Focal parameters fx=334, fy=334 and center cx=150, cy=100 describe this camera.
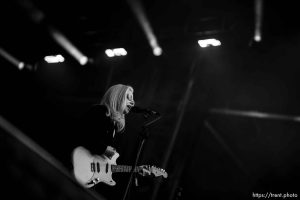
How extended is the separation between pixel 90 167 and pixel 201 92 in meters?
2.84

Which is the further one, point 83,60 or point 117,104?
point 83,60

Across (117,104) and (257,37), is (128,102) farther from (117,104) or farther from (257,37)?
(257,37)

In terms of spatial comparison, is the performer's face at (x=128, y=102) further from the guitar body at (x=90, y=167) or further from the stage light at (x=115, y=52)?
the stage light at (x=115, y=52)

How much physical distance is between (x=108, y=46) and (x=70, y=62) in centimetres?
104

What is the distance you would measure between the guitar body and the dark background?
148 cm

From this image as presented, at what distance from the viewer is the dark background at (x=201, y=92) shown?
16.0 ft

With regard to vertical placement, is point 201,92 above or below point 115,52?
below

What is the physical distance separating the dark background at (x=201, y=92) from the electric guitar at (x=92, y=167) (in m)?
1.43

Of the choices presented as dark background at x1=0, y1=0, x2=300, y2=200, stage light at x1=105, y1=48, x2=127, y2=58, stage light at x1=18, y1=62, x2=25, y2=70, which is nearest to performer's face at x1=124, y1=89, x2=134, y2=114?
dark background at x1=0, y1=0, x2=300, y2=200

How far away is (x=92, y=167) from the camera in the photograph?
2836 millimetres

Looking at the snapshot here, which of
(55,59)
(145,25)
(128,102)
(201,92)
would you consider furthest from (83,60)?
(128,102)

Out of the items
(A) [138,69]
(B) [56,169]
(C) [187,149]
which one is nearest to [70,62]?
(A) [138,69]

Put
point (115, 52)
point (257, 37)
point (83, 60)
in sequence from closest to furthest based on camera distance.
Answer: point (257, 37) < point (115, 52) < point (83, 60)

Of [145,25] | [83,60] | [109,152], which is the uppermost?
[145,25]
